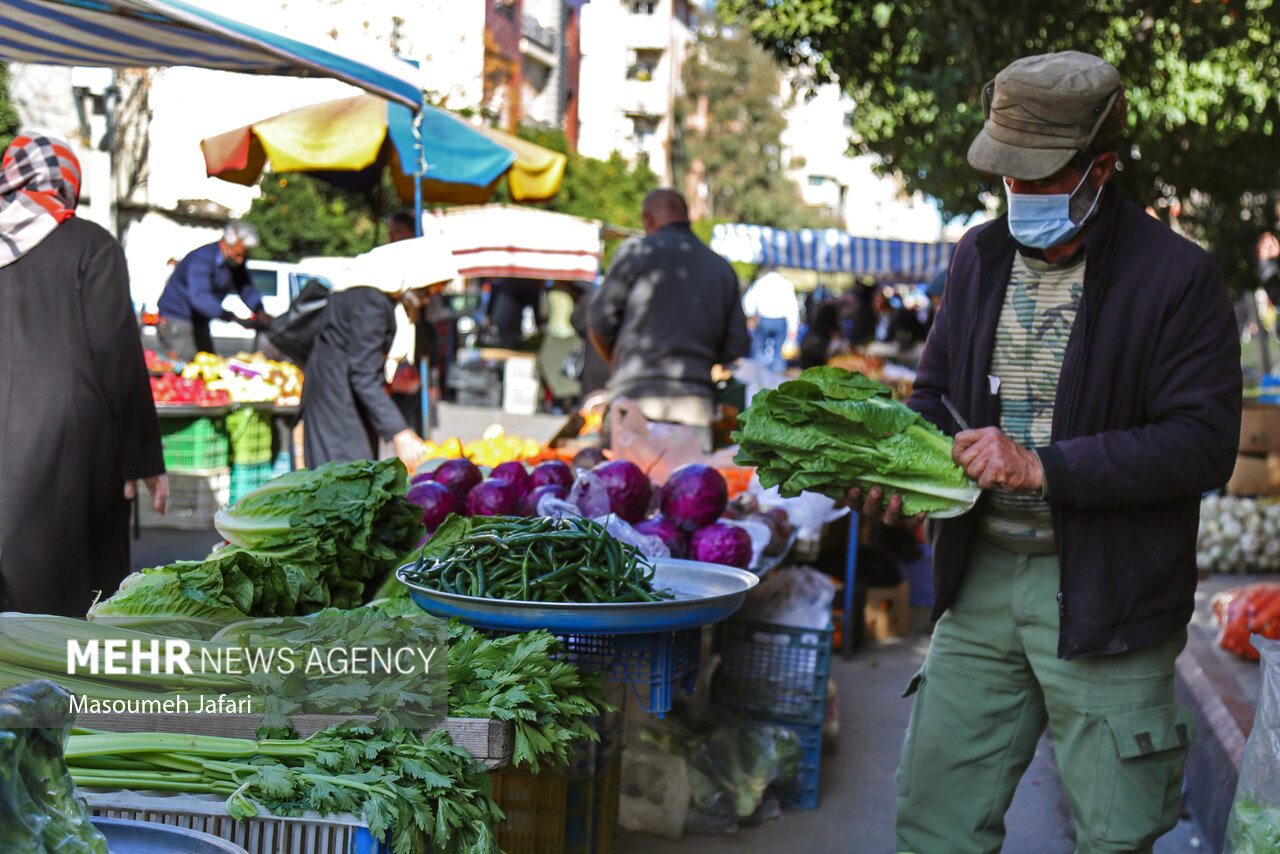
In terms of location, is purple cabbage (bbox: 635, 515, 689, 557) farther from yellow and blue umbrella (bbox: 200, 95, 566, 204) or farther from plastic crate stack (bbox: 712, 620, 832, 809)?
yellow and blue umbrella (bbox: 200, 95, 566, 204)

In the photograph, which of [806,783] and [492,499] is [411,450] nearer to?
[492,499]

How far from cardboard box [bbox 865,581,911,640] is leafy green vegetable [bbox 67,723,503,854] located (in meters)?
5.64

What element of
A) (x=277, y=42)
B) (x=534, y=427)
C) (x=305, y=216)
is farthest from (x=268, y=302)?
(x=277, y=42)

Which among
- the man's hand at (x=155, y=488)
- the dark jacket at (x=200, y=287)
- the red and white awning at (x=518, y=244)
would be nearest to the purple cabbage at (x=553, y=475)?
the man's hand at (x=155, y=488)

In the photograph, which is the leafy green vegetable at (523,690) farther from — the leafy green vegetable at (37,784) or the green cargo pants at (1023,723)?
the green cargo pants at (1023,723)

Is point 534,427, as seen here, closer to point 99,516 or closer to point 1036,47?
point 1036,47

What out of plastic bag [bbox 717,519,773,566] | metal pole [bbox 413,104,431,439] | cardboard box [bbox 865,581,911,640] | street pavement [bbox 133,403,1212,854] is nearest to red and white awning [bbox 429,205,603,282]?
metal pole [bbox 413,104,431,439]

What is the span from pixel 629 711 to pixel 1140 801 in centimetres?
223

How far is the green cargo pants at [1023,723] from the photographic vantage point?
2.69m

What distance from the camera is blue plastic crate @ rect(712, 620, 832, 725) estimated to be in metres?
4.96

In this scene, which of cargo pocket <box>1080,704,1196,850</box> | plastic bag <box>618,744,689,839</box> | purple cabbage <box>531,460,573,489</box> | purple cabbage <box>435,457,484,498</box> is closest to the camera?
cargo pocket <box>1080,704,1196,850</box>

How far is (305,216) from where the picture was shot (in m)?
23.2

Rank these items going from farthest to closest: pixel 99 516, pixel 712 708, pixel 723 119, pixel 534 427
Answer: pixel 723 119, pixel 534 427, pixel 712 708, pixel 99 516

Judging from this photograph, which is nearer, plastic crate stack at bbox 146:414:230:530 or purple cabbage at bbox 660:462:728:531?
purple cabbage at bbox 660:462:728:531
